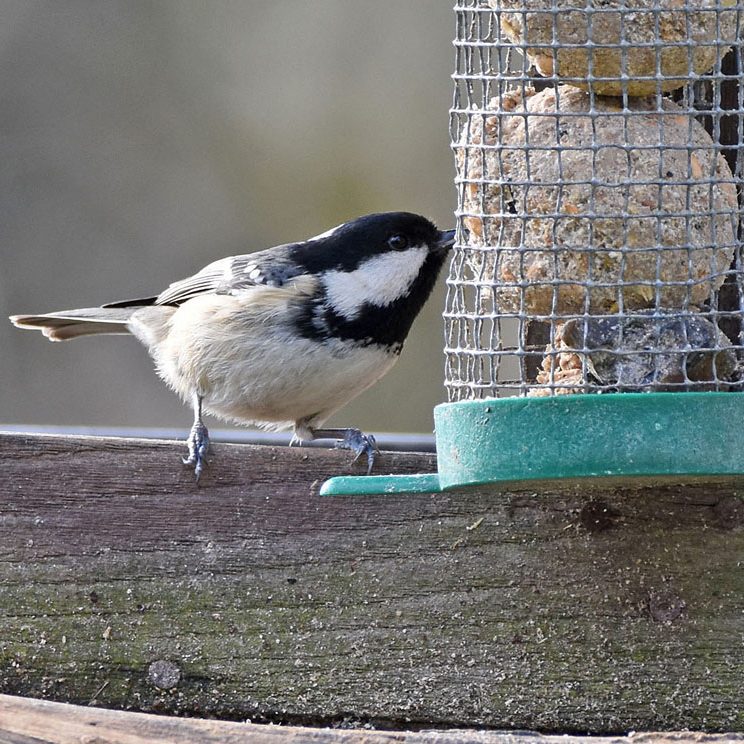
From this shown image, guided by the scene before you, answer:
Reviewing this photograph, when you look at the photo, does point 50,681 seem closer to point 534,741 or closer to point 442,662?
point 442,662

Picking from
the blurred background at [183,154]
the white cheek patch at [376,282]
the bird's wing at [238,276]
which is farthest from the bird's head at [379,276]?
the blurred background at [183,154]

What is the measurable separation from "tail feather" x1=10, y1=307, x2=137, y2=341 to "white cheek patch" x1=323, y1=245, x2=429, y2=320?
1.00 meters

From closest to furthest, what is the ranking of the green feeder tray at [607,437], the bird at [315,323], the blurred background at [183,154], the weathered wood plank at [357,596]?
the green feeder tray at [607,437] → the weathered wood plank at [357,596] → the bird at [315,323] → the blurred background at [183,154]

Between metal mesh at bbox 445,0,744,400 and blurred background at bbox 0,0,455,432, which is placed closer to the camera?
metal mesh at bbox 445,0,744,400

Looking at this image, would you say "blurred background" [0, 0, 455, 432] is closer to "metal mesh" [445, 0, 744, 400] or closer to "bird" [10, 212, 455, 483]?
"bird" [10, 212, 455, 483]

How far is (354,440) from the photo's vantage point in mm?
3016

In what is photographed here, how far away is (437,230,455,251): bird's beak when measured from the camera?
130 inches

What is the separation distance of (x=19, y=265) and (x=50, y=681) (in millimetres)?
5116

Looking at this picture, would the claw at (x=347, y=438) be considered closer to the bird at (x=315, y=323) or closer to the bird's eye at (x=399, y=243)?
the bird at (x=315, y=323)

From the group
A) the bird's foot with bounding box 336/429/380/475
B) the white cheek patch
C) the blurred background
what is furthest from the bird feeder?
the blurred background

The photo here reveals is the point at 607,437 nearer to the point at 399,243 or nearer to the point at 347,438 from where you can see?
the point at 347,438

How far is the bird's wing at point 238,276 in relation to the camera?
345 cm

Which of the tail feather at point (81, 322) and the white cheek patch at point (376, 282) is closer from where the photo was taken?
the white cheek patch at point (376, 282)

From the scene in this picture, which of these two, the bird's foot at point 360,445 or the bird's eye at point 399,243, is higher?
the bird's eye at point 399,243
